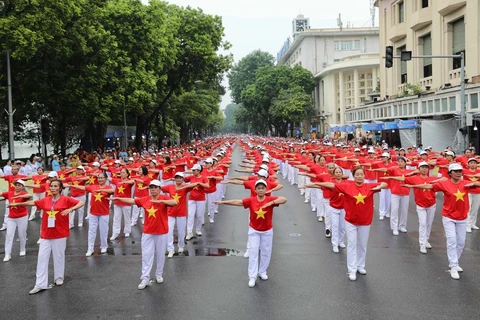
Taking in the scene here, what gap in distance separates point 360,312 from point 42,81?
22.1 metres

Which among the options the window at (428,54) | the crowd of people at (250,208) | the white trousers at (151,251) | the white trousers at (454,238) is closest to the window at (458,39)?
the window at (428,54)

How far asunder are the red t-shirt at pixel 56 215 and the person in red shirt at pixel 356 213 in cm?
439

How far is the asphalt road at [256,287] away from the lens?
6363mm

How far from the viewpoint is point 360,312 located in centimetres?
626

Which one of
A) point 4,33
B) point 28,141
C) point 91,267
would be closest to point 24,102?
point 4,33

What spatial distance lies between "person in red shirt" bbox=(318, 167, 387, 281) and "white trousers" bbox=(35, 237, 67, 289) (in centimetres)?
456

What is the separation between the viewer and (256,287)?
289 inches

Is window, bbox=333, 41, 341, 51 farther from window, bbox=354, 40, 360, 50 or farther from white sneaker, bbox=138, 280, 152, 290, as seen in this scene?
white sneaker, bbox=138, 280, 152, 290

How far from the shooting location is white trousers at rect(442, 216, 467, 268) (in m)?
7.75

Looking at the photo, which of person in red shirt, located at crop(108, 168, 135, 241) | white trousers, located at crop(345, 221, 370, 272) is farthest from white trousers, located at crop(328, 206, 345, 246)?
person in red shirt, located at crop(108, 168, 135, 241)

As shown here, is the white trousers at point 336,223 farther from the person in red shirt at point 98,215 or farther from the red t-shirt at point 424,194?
the person in red shirt at point 98,215

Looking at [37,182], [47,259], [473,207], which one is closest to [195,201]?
[47,259]

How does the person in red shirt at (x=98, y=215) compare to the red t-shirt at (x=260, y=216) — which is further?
the person in red shirt at (x=98, y=215)

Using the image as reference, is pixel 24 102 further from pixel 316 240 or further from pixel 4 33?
pixel 316 240
